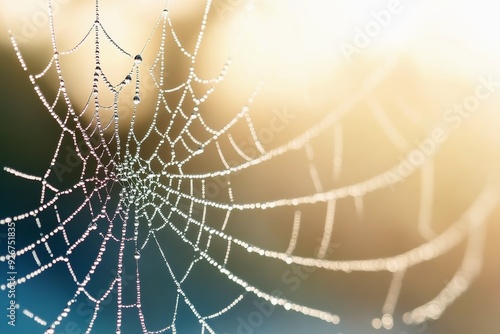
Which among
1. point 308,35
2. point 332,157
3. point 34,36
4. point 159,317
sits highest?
point 34,36

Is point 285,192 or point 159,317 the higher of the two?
point 285,192

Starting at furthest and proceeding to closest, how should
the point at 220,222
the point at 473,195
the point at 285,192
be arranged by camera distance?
the point at 220,222
the point at 285,192
the point at 473,195

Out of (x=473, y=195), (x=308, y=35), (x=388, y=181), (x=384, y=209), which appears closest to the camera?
(x=388, y=181)

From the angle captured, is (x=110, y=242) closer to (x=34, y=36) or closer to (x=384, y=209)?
(x=34, y=36)

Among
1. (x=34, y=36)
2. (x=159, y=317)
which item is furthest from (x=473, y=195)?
(x=34, y=36)

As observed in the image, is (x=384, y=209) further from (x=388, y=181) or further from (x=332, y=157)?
(x=388, y=181)

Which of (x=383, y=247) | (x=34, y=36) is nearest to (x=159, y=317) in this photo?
(x=383, y=247)

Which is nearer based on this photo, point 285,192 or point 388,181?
point 388,181
